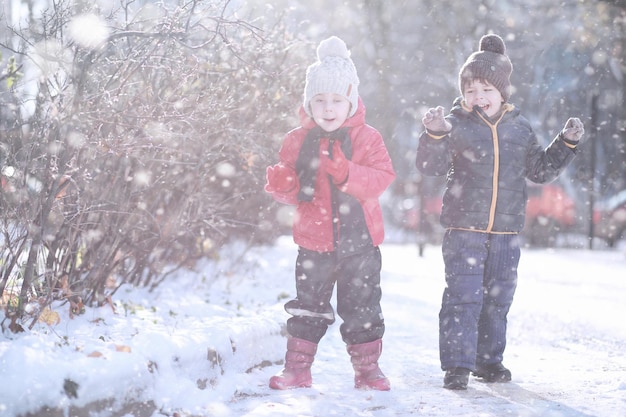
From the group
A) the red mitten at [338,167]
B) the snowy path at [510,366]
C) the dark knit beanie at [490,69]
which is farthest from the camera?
the dark knit beanie at [490,69]

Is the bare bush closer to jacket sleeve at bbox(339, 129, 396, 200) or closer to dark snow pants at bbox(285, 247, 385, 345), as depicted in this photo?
jacket sleeve at bbox(339, 129, 396, 200)

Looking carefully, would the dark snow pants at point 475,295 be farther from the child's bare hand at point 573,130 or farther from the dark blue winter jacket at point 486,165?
the child's bare hand at point 573,130

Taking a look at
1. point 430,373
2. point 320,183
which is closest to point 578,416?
point 430,373

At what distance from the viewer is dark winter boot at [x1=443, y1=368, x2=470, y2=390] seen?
437cm

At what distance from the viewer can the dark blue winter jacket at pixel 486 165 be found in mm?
4555

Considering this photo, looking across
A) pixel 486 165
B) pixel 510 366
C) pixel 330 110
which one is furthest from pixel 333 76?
pixel 510 366

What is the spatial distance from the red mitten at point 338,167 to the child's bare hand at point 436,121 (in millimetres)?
579

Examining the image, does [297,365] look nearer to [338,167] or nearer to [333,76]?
[338,167]

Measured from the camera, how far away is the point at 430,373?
503 centimetres

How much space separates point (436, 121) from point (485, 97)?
445 mm

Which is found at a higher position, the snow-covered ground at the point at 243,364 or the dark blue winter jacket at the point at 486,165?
the dark blue winter jacket at the point at 486,165

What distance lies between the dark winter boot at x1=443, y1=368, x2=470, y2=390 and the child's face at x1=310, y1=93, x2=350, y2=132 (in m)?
1.55

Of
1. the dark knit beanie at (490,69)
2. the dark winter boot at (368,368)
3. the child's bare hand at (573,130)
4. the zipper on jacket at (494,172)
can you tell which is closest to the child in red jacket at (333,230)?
the dark winter boot at (368,368)

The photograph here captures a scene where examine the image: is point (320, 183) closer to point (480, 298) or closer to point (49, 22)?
point (480, 298)
